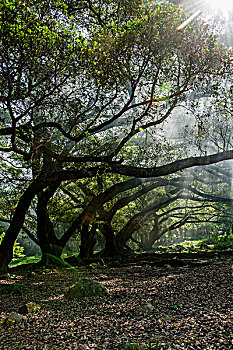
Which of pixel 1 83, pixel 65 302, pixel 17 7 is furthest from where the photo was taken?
pixel 1 83

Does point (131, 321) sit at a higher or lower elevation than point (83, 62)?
lower

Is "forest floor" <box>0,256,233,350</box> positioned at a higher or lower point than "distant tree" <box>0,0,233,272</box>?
lower

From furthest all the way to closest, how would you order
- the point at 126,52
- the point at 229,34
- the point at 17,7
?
the point at 229,34, the point at 126,52, the point at 17,7

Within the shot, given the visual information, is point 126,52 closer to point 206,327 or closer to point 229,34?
point 229,34

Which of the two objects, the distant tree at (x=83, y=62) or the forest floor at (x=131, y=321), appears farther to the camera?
the distant tree at (x=83, y=62)

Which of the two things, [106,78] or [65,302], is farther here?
[106,78]

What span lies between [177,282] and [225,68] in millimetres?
5971

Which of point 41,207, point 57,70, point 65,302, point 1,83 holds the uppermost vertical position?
point 57,70

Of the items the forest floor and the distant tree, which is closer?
the forest floor

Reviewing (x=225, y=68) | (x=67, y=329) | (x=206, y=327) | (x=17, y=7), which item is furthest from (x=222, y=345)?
(x=225, y=68)

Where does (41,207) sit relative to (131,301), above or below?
above

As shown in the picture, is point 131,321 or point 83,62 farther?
point 83,62

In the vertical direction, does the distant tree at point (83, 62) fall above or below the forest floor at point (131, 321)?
above

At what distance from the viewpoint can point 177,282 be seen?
532 centimetres
